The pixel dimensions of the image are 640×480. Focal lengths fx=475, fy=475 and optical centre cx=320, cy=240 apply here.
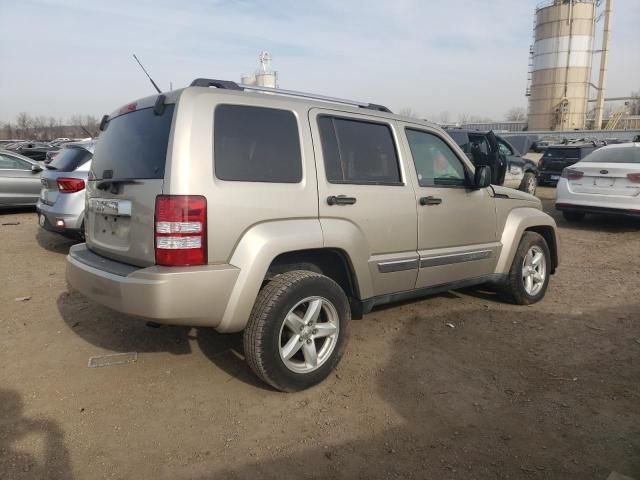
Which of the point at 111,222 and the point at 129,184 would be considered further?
the point at 111,222

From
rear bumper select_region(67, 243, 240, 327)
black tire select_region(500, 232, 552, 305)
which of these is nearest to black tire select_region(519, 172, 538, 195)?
black tire select_region(500, 232, 552, 305)

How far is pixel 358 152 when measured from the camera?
3609 millimetres

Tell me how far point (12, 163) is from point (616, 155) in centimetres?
1250

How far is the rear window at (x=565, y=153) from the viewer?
48.1 feet

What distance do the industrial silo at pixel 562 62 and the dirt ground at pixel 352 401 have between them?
2100 inches

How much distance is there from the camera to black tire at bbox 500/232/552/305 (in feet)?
15.9

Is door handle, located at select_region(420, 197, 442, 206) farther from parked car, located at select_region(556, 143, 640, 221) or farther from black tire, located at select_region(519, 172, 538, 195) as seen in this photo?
black tire, located at select_region(519, 172, 538, 195)

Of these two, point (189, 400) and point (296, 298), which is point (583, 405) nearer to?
point (296, 298)

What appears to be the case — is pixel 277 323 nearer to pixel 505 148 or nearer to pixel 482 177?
pixel 482 177

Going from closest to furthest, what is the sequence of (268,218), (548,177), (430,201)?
(268,218) → (430,201) → (548,177)

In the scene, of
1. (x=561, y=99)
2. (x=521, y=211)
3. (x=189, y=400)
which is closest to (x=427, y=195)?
(x=521, y=211)

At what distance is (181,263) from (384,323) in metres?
2.37

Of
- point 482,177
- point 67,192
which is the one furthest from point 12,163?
point 482,177

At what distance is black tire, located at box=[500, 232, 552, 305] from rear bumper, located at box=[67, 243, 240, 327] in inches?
125
